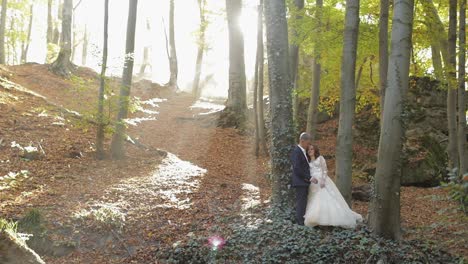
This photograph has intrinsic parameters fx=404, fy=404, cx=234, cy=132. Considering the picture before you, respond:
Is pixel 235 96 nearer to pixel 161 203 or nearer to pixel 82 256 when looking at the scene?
pixel 161 203

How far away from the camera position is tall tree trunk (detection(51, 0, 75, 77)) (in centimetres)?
1689

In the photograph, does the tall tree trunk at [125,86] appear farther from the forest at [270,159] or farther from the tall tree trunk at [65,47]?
the tall tree trunk at [65,47]

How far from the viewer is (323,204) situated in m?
6.68

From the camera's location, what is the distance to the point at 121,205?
786cm

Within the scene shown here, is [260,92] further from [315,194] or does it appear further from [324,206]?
[324,206]

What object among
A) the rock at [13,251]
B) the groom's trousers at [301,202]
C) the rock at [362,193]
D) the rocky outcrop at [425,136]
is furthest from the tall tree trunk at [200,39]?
the rock at [13,251]

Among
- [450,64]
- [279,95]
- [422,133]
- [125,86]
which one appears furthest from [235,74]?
[279,95]

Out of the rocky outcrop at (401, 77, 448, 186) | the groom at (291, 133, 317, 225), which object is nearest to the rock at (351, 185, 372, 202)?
the rocky outcrop at (401, 77, 448, 186)

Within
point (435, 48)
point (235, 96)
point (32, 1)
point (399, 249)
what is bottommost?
point (399, 249)

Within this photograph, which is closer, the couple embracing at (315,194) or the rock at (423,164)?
the couple embracing at (315,194)

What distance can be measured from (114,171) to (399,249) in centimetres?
675

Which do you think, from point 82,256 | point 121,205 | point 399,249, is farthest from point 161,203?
point 399,249

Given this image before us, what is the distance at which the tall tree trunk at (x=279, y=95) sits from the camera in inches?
294

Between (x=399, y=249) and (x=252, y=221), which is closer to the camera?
(x=399, y=249)
